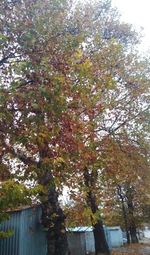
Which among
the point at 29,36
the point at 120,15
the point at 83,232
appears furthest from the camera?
the point at 83,232

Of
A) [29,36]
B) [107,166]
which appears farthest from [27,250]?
[29,36]

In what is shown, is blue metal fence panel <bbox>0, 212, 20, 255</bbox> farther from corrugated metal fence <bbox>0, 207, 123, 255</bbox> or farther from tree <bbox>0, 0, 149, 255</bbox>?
tree <bbox>0, 0, 149, 255</bbox>

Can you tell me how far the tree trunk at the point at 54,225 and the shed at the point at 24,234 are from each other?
10.2 feet

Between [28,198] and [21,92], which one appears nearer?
[28,198]

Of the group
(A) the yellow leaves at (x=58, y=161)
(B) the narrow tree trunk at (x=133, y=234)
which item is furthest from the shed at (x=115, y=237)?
(A) the yellow leaves at (x=58, y=161)

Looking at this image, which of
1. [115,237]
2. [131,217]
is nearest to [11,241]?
[131,217]

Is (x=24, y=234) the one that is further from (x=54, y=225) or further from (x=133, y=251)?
(x=133, y=251)

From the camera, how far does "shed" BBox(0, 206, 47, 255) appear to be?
20.6m

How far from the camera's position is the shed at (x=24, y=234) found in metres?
20.6

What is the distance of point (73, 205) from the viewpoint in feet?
76.8

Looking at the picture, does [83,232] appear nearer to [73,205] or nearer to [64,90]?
[73,205]

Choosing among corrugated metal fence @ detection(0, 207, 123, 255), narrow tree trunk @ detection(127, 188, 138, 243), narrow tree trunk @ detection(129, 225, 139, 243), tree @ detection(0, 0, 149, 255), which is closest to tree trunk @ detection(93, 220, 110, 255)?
corrugated metal fence @ detection(0, 207, 123, 255)

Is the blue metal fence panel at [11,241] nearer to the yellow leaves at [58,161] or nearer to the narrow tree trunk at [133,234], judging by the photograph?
the yellow leaves at [58,161]

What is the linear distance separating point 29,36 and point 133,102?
47.0 ft
